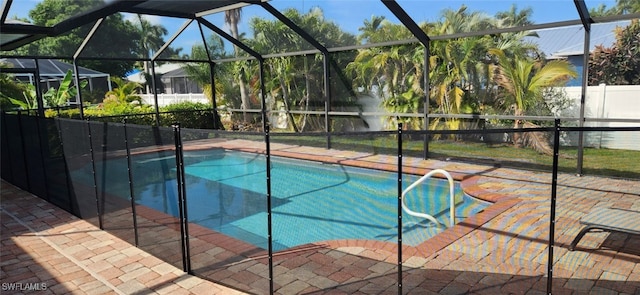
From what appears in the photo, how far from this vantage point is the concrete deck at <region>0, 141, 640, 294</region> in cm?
340

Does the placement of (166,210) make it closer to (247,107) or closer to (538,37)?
(538,37)

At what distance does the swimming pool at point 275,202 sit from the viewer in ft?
13.1

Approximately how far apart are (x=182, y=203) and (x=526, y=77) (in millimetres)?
Result: 7397

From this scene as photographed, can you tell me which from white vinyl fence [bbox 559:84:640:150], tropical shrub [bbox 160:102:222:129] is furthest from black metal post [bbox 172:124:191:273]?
tropical shrub [bbox 160:102:222:129]

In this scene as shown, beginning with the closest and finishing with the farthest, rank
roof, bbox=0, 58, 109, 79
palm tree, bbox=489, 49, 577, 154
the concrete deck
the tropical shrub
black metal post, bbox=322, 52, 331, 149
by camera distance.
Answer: the concrete deck, palm tree, bbox=489, 49, 577, 154, black metal post, bbox=322, 52, 331, 149, the tropical shrub, roof, bbox=0, 58, 109, 79

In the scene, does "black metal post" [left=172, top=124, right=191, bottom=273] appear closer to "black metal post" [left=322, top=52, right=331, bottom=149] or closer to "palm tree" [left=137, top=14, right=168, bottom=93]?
"black metal post" [left=322, top=52, right=331, bottom=149]

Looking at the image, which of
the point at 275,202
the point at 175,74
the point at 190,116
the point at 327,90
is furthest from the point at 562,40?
the point at 175,74

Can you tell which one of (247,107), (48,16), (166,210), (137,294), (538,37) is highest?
(48,16)

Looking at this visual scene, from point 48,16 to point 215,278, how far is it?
4879 cm

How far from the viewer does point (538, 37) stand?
846 cm

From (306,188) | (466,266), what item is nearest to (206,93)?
(306,188)

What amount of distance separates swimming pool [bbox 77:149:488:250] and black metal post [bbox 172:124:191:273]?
66 mm

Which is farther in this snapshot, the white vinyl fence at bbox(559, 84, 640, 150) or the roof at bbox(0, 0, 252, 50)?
the white vinyl fence at bbox(559, 84, 640, 150)

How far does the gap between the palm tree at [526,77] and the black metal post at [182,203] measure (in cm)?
687
